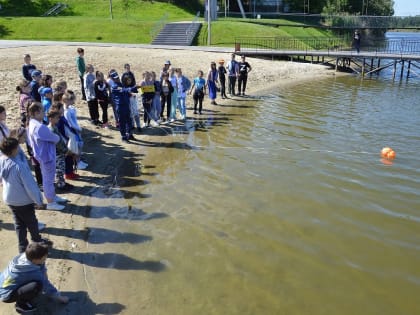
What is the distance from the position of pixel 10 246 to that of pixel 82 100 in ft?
34.8

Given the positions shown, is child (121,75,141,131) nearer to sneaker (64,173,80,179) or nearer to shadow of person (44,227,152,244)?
sneaker (64,173,80,179)

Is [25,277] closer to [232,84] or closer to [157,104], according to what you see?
[157,104]

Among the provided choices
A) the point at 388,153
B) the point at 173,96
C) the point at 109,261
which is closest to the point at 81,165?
the point at 109,261

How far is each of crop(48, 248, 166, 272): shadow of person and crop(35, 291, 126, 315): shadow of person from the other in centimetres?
83

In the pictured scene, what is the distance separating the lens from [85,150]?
11367 millimetres

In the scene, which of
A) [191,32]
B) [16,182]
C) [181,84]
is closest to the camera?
[16,182]

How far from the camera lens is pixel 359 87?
25.7 meters

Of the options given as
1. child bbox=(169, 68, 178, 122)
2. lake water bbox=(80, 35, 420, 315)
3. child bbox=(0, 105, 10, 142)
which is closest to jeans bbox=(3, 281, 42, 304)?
lake water bbox=(80, 35, 420, 315)

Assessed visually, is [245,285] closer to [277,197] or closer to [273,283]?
[273,283]

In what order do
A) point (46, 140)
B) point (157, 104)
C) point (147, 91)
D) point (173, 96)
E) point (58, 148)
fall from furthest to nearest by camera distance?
point (173, 96) < point (157, 104) < point (147, 91) < point (58, 148) < point (46, 140)

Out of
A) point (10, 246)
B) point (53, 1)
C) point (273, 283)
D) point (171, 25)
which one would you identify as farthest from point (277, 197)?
point (53, 1)

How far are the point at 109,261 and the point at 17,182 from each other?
6.13ft

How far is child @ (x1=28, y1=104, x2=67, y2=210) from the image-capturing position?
22.8 feet

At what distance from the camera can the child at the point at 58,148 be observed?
307 inches
